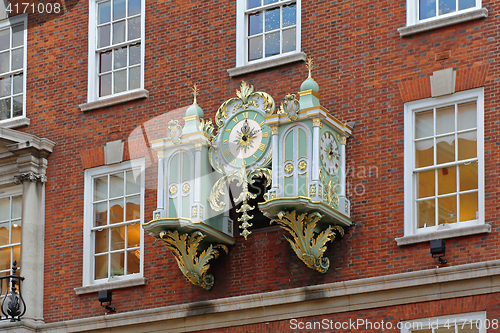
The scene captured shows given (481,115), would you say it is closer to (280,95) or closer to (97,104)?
(280,95)

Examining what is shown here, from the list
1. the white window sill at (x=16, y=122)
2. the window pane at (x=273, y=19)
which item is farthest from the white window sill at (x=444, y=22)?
the white window sill at (x=16, y=122)

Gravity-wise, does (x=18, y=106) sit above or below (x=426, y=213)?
above

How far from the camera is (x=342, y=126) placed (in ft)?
52.3

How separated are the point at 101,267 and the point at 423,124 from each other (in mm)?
6012

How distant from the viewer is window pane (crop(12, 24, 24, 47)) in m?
20.1

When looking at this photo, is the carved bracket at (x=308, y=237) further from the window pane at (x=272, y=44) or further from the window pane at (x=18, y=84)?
the window pane at (x=18, y=84)

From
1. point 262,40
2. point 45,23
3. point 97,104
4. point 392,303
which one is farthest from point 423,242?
point 45,23

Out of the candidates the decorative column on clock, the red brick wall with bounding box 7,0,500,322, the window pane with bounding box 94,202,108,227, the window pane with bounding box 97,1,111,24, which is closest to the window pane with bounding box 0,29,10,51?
the red brick wall with bounding box 7,0,500,322

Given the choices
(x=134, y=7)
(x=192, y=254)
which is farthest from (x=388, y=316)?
(x=134, y=7)

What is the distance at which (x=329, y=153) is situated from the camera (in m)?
15.7

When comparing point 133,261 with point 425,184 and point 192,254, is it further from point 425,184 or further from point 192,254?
point 425,184

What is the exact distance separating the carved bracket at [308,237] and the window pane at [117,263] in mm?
3458

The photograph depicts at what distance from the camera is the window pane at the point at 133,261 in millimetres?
17625

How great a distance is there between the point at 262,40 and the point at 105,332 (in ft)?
17.7
